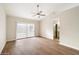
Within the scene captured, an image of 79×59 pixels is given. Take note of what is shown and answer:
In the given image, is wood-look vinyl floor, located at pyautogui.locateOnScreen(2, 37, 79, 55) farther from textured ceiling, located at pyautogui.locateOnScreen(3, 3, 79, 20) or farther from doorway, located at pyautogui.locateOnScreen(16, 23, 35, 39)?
doorway, located at pyautogui.locateOnScreen(16, 23, 35, 39)

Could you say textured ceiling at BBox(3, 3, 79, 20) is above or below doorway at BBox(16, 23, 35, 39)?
above

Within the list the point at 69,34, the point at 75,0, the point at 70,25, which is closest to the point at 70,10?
the point at 70,25

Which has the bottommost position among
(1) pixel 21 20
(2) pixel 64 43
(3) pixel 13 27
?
(2) pixel 64 43

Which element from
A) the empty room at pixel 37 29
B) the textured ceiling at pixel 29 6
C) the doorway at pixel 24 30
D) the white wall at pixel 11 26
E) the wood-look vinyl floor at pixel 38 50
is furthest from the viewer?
the doorway at pixel 24 30

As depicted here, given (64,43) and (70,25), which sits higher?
(70,25)

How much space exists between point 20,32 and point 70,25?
4.42 m

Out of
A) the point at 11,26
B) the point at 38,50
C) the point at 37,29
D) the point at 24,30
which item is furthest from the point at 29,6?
the point at 37,29

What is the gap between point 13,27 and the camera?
5508 mm

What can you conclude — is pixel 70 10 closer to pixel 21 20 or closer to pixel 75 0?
pixel 75 0

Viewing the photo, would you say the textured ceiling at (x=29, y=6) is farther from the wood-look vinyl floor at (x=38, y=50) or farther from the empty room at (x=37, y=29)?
the wood-look vinyl floor at (x=38, y=50)

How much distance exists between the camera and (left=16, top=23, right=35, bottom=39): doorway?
249 inches

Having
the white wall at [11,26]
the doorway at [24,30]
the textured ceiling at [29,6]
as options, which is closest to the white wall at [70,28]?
the textured ceiling at [29,6]

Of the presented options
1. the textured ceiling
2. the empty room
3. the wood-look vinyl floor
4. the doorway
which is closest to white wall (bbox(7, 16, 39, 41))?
the empty room

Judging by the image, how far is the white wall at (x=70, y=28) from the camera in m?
3.45
